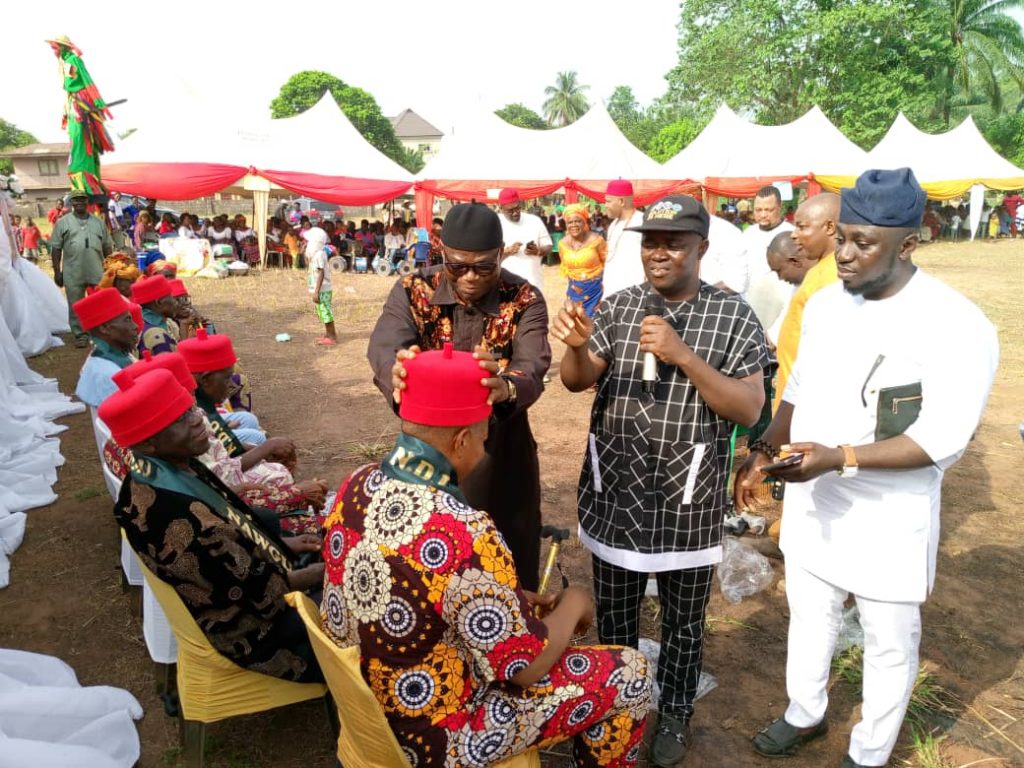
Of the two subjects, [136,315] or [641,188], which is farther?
[641,188]

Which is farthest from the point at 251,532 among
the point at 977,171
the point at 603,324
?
the point at 977,171

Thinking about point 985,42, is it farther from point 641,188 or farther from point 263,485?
point 263,485

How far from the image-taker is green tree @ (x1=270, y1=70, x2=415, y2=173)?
60.9 m

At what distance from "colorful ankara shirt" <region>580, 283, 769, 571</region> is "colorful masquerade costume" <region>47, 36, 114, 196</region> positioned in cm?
674

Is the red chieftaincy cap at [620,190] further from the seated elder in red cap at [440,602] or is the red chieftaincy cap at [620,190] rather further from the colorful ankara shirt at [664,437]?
the seated elder in red cap at [440,602]

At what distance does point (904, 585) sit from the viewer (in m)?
2.24

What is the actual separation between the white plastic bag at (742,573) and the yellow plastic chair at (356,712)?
222 cm

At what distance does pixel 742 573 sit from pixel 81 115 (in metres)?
7.44

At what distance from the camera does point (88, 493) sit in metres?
5.13

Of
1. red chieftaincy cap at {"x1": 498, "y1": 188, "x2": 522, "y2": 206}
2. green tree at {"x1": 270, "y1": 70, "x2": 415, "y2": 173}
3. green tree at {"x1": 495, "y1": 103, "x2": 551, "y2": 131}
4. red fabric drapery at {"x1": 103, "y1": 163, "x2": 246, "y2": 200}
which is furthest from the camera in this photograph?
green tree at {"x1": 495, "y1": 103, "x2": 551, "y2": 131}

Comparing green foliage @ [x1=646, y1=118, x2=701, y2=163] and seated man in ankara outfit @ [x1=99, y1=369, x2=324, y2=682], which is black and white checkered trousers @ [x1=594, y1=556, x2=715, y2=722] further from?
green foliage @ [x1=646, y1=118, x2=701, y2=163]

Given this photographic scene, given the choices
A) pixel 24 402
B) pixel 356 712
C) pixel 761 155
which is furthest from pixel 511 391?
pixel 761 155

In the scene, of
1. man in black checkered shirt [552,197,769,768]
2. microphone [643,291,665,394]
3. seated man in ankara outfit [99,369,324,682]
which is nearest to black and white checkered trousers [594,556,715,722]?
man in black checkered shirt [552,197,769,768]

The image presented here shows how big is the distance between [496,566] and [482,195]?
18.0 meters
